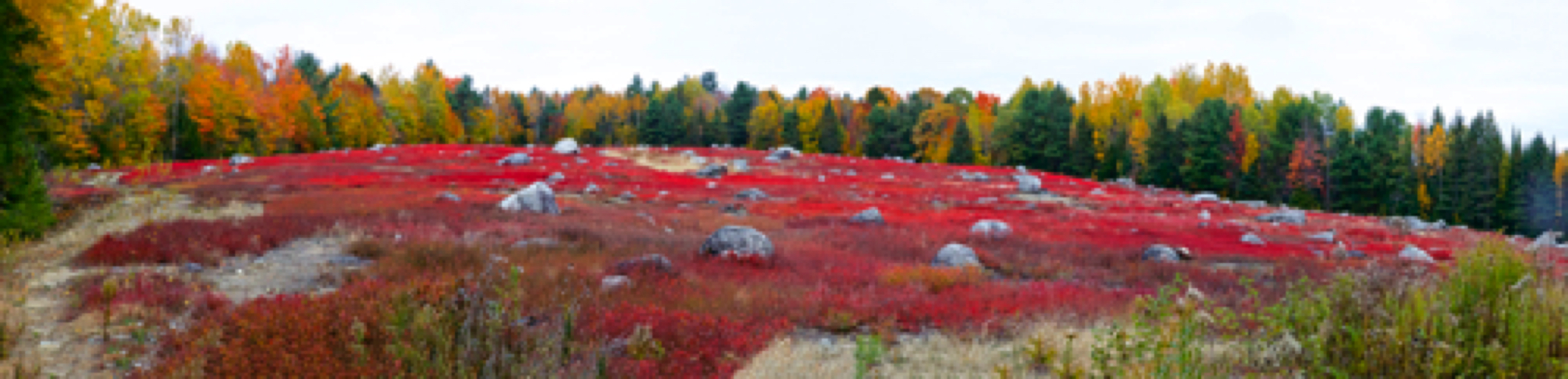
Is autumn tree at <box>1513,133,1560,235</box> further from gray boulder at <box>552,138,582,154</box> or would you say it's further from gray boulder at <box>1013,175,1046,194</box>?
gray boulder at <box>552,138,582,154</box>

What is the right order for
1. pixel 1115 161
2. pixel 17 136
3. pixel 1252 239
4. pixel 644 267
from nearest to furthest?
pixel 644 267 → pixel 17 136 → pixel 1252 239 → pixel 1115 161

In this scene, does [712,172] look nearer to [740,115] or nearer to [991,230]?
[991,230]

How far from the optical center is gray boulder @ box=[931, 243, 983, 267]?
466 inches

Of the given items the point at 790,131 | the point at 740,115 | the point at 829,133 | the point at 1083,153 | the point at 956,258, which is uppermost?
the point at 740,115

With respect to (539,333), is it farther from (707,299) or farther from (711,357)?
(707,299)

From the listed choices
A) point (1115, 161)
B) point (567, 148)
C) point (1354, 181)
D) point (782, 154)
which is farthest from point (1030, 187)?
point (1115, 161)

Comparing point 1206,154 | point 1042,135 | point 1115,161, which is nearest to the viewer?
point 1206,154

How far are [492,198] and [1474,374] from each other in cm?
1969

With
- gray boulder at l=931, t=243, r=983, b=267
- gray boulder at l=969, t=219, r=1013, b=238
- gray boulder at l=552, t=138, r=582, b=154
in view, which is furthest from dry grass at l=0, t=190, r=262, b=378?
gray boulder at l=552, t=138, r=582, b=154

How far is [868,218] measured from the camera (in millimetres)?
19031

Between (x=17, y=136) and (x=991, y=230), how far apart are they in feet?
61.9

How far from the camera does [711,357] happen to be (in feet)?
20.0

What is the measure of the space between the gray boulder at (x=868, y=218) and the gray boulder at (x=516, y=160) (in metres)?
26.9

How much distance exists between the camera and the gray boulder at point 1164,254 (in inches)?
538
